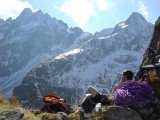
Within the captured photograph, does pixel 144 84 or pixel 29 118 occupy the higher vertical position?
pixel 144 84

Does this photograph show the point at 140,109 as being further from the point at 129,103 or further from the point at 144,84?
the point at 144,84

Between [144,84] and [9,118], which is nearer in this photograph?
[9,118]

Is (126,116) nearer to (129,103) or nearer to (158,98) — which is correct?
(129,103)

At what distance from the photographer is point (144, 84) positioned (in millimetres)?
Answer: 13148

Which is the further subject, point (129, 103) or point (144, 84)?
point (144, 84)

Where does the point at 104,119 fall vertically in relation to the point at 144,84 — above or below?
below

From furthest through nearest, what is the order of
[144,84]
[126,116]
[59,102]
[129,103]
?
[59,102], [144,84], [129,103], [126,116]

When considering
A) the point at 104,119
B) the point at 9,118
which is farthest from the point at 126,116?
the point at 9,118

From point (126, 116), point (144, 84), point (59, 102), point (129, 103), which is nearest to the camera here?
point (126, 116)

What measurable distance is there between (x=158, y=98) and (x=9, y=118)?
185 inches

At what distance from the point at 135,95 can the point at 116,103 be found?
66 cm

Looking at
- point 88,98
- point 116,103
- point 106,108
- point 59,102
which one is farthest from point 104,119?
point 59,102

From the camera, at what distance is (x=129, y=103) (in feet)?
40.5

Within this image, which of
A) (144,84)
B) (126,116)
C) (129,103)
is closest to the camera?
(126,116)
